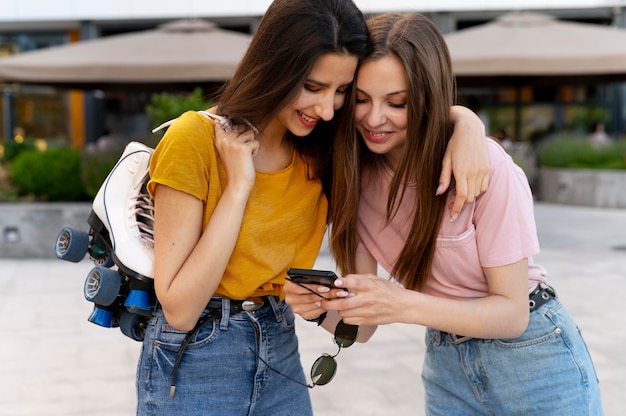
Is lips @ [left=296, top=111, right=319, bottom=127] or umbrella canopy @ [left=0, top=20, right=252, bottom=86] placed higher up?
lips @ [left=296, top=111, right=319, bottom=127]

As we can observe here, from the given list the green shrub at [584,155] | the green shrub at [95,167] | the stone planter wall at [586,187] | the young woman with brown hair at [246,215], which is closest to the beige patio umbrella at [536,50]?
the stone planter wall at [586,187]

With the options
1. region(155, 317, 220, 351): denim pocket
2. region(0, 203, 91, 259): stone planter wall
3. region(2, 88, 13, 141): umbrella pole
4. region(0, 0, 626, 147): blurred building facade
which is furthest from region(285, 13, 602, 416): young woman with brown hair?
region(2, 88, 13, 141): umbrella pole

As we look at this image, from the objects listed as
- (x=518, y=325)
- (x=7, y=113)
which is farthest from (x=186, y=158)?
(x=7, y=113)

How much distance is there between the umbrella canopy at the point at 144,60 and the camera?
31.1 ft

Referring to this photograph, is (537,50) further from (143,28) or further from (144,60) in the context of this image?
(143,28)

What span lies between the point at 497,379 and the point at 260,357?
Result: 0.60 m

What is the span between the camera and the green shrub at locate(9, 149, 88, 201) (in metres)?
8.88

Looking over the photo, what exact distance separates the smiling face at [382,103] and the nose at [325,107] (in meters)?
0.10

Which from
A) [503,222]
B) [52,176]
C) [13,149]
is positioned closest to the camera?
[503,222]

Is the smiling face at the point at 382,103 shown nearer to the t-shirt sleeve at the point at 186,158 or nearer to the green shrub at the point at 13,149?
the t-shirt sleeve at the point at 186,158

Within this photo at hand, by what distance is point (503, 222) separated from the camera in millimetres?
1771

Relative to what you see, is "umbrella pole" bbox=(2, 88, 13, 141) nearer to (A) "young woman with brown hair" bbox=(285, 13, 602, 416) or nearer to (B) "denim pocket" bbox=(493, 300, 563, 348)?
(A) "young woman with brown hair" bbox=(285, 13, 602, 416)

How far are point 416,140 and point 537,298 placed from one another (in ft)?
1.68

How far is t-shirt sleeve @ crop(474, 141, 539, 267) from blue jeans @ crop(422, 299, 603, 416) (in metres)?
0.21
